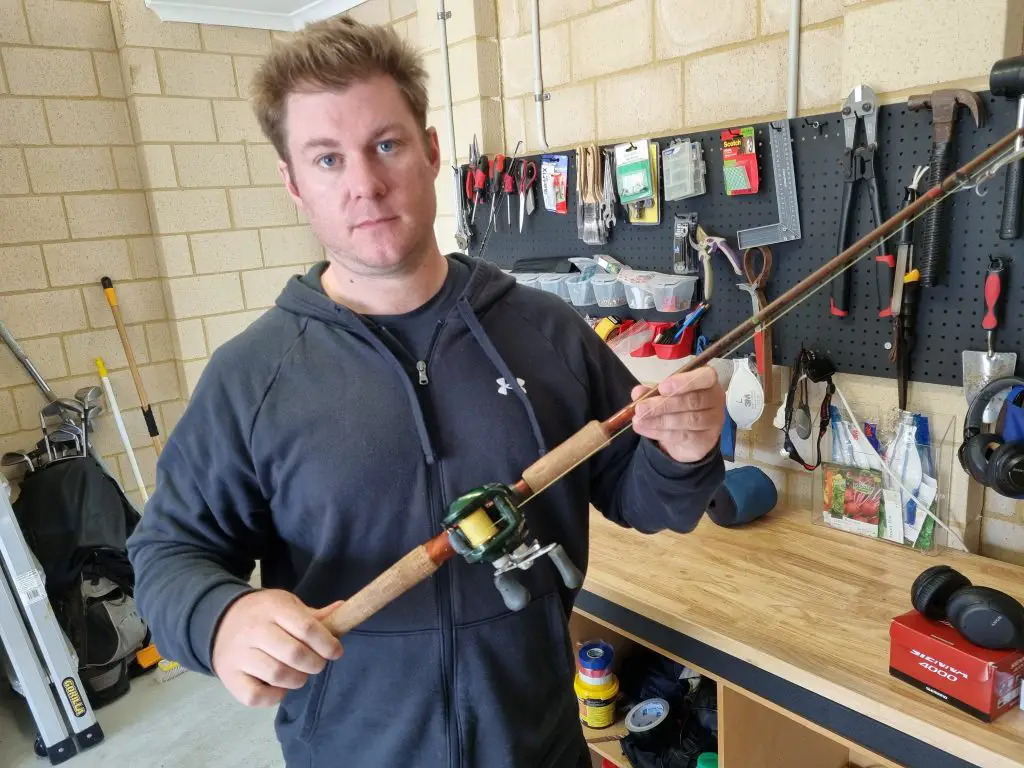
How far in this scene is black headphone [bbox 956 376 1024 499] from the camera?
4.30 feet

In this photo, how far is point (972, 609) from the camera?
3.58 ft

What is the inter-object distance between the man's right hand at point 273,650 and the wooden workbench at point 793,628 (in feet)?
2.71

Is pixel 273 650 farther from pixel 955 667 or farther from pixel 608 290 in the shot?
pixel 608 290

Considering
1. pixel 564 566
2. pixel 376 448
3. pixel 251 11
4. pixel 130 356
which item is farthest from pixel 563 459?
pixel 251 11

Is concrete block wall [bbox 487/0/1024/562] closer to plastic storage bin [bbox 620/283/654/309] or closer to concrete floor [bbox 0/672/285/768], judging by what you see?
plastic storage bin [bbox 620/283/654/309]

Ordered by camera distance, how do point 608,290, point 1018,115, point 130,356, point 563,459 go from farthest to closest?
point 130,356 < point 608,290 < point 1018,115 < point 563,459

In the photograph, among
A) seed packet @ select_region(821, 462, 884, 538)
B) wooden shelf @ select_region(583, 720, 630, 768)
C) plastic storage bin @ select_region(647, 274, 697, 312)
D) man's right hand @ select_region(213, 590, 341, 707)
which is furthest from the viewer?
plastic storage bin @ select_region(647, 274, 697, 312)

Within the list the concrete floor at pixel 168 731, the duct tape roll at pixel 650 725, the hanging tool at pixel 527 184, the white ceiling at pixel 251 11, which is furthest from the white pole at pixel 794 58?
the concrete floor at pixel 168 731

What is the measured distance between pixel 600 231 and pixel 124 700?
2530 mm

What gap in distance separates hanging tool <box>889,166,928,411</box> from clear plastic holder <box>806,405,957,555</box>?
0.11m

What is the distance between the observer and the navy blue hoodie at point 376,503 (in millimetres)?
1009

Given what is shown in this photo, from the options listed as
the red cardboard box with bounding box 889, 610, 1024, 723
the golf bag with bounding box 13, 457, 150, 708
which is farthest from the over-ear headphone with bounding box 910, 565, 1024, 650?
the golf bag with bounding box 13, 457, 150, 708

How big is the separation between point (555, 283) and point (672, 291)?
1.37ft

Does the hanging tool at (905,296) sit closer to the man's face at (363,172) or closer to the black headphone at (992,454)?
the black headphone at (992,454)
